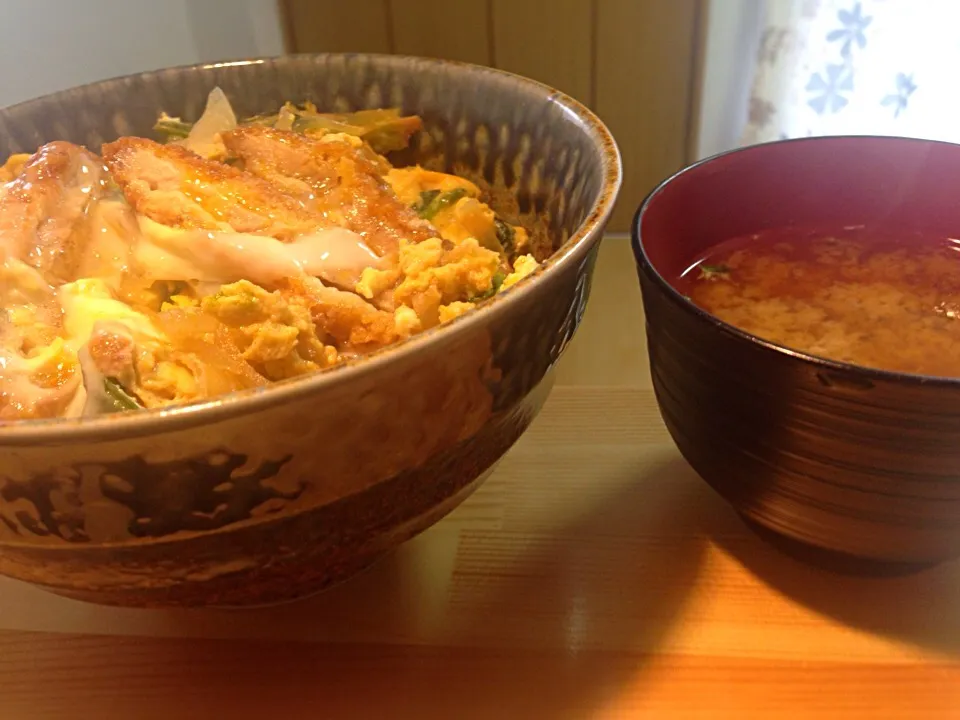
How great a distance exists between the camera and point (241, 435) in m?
0.35

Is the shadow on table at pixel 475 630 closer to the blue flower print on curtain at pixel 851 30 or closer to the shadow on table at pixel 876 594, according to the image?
the shadow on table at pixel 876 594

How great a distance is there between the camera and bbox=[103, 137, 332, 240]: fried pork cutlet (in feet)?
1.70

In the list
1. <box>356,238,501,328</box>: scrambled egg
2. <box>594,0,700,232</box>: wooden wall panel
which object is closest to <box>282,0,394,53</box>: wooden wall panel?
<box>594,0,700,232</box>: wooden wall panel

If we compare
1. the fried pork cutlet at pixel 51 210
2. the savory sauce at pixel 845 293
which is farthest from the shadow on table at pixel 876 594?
the fried pork cutlet at pixel 51 210

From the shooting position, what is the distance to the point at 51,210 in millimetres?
534

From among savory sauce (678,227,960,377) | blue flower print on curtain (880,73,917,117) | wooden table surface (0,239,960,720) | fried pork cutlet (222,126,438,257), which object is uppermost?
fried pork cutlet (222,126,438,257)

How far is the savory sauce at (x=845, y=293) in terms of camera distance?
591mm

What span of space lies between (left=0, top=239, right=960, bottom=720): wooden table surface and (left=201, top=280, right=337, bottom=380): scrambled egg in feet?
0.64

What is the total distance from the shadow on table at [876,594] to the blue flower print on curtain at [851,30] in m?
0.82

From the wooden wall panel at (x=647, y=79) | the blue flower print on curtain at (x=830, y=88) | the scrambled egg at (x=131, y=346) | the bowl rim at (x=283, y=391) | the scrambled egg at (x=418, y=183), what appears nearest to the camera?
the bowl rim at (x=283, y=391)

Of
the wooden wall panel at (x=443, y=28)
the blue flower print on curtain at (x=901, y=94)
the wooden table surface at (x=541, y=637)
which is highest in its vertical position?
the wooden wall panel at (x=443, y=28)

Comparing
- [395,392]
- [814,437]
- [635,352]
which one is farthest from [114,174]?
[635,352]

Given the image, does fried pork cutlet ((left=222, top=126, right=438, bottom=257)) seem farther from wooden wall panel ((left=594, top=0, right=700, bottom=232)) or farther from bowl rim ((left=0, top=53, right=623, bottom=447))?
wooden wall panel ((left=594, top=0, right=700, bottom=232))

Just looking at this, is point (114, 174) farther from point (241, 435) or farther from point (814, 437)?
point (814, 437)
